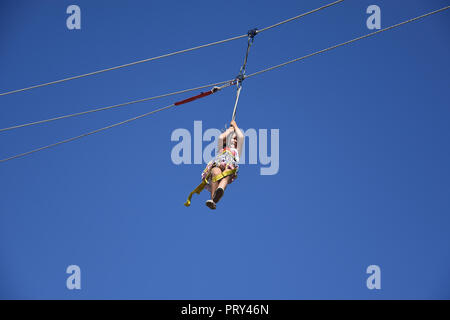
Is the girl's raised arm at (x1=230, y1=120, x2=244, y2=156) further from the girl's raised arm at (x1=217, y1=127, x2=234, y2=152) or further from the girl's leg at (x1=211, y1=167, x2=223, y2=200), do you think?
the girl's leg at (x1=211, y1=167, x2=223, y2=200)

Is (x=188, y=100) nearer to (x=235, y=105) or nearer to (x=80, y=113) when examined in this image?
(x=235, y=105)

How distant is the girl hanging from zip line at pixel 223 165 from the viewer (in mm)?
11328

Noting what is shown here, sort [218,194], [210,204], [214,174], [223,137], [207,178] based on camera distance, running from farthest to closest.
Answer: [223,137] < [207,178] < [214,174] < [218,194] < [210,204]

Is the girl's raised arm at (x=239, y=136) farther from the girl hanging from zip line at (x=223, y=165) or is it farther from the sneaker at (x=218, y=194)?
the sneaker at (x=218, y=194)

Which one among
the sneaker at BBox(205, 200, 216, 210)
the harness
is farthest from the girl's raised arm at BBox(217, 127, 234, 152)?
the sneaker at BBox(205, 200, 216, 210)

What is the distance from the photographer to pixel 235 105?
11.3 metres

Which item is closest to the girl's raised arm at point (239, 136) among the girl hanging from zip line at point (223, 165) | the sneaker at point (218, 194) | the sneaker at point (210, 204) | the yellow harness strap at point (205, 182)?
the girl hanging from zip line at point (223, 165)

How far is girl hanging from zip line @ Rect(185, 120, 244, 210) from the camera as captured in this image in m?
11.3

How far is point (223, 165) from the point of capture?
11.4 meters

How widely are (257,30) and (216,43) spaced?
0.82 metres

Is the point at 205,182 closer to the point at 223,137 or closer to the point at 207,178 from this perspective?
the point at 207,178

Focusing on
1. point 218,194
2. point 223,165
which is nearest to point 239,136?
point 223,165

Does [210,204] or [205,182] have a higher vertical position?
[205,182]
